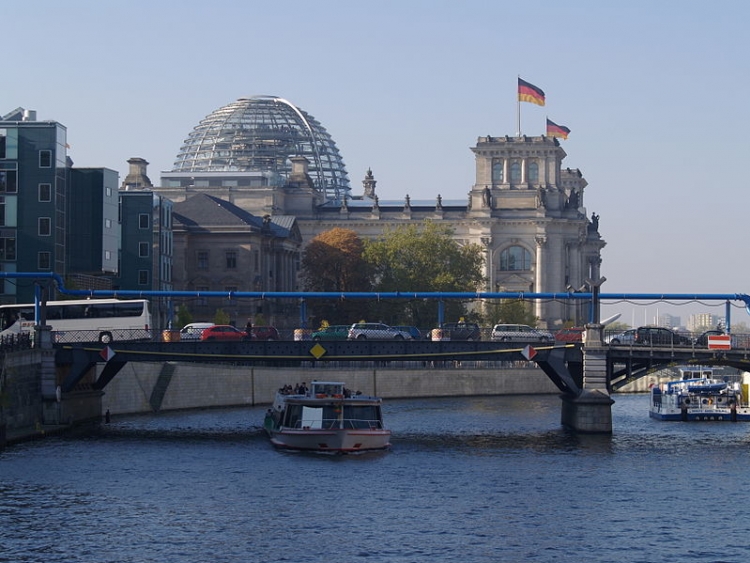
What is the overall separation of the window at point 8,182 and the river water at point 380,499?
33.3m

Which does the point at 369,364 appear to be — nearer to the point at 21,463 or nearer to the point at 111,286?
the point at 111,286

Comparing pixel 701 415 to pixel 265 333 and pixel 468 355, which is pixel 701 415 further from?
pixel 265 333

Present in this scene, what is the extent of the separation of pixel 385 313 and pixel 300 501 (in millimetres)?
109373

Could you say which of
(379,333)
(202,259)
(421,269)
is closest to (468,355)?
(379,333)

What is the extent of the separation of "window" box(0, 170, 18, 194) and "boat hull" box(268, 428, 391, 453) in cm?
4663

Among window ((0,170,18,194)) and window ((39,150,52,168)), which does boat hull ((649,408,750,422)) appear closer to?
window ((39,150,52,168))

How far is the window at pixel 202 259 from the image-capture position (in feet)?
632

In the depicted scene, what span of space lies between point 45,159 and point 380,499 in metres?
64.2

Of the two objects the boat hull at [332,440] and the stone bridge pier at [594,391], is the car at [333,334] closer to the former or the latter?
the stone bridge pier at [594,391]

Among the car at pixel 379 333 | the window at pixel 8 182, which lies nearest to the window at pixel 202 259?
the window at pixel 8 182

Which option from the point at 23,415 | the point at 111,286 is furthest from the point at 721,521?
the point at 111,286

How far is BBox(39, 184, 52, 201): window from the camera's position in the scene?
412 feet

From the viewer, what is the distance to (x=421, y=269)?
611 ft

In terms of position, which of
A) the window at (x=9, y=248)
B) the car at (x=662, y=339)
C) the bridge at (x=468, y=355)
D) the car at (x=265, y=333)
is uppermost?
the window at (x=9, y=248)
